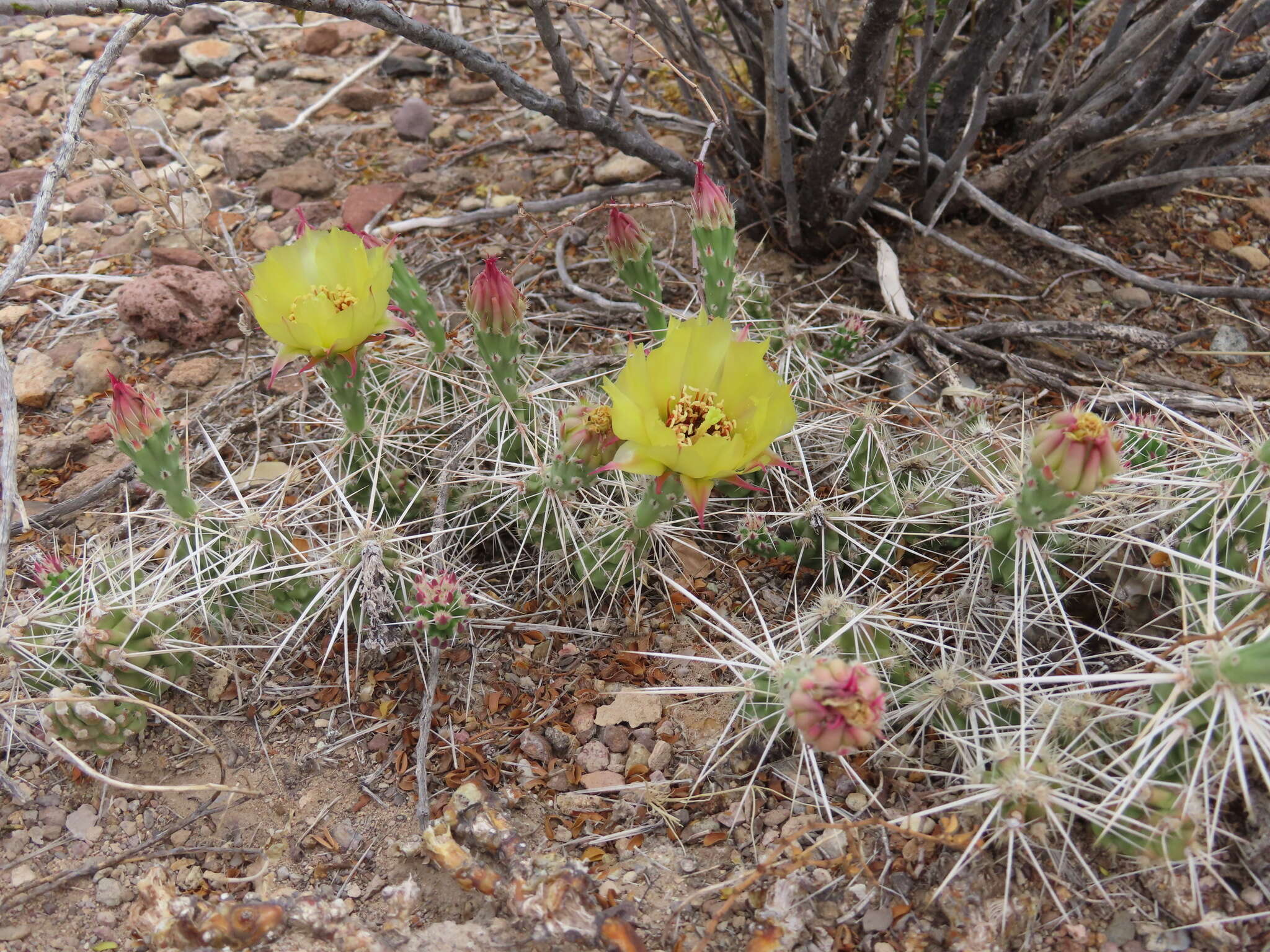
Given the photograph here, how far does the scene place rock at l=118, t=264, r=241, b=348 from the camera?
2758 mm

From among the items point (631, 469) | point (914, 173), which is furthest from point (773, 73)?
point (631, 469)

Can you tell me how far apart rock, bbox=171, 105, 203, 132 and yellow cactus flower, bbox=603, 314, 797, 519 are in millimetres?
2871

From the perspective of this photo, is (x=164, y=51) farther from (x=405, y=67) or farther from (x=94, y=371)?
(x=94, y=371)

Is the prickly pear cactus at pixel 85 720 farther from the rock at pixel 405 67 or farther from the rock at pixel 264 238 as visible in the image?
the rock at pixel 405 67

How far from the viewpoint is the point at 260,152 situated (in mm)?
3479

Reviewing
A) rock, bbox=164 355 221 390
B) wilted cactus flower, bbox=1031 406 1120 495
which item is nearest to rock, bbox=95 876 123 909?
rock, bbox=164 355 221 390

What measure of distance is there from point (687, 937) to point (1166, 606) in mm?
1063

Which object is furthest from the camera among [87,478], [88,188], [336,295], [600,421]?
[88,188]

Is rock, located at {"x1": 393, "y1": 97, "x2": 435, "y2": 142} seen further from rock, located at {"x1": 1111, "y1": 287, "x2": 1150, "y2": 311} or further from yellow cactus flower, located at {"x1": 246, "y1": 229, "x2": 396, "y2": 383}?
rock, located at {"x1": 1111, "y1": 287, "x2": 1150, "y2": 311}

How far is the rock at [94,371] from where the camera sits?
2.73m

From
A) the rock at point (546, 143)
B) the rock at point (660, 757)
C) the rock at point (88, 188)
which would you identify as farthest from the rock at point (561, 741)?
the rock at point (88, 188)

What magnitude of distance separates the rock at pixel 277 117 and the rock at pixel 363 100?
0.67ft

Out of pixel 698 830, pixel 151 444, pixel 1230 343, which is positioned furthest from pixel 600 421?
pixel 1230 343

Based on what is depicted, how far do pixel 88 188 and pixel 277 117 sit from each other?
744mm
